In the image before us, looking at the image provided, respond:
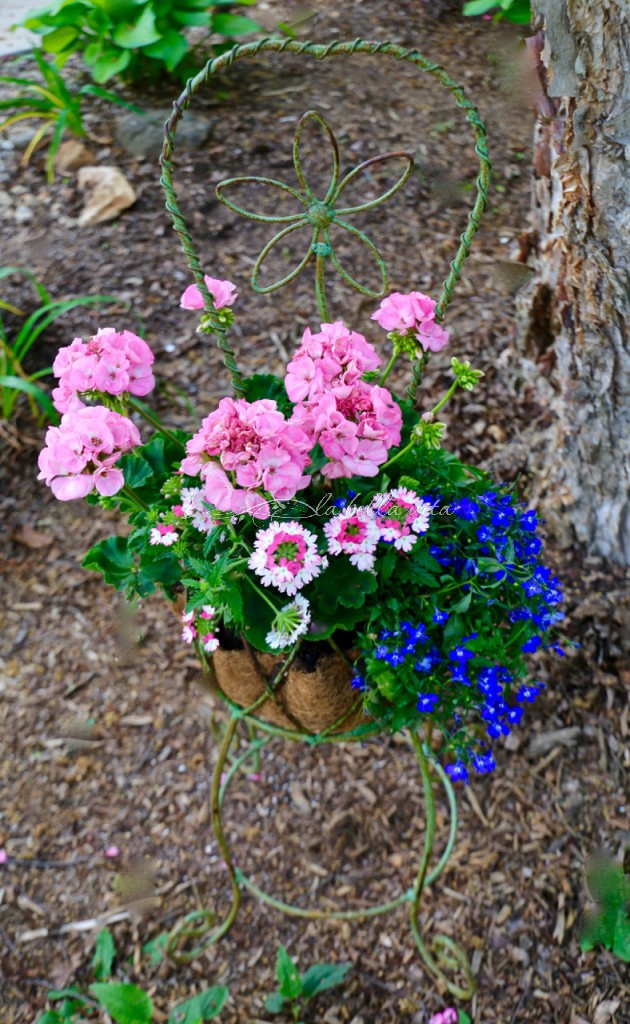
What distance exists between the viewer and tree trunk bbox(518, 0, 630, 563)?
156 centimetres

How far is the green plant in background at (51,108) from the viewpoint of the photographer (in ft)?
10.3

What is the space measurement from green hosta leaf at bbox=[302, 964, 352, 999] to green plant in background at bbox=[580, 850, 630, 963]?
50 centimetres

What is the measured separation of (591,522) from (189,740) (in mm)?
1138

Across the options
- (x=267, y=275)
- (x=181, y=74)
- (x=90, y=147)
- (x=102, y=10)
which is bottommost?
(x=267, y=275)

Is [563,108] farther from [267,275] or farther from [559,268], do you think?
[267,275]

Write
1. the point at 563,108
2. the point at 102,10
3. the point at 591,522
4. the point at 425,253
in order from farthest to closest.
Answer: the point at 102,10 < the point at 425,253 < the point at 591,522 < the point at 563,108

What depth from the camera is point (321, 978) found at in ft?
5.73

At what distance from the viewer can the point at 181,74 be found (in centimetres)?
347

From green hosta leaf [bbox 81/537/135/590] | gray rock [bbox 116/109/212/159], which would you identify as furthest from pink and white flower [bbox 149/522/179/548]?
A: gray rock [bbox 116/109/212/159]

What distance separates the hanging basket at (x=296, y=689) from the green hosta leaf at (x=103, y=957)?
2.60 feet

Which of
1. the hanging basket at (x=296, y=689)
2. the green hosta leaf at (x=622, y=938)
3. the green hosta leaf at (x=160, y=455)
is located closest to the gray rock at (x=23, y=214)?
the green hosta leaf at (x=160, y=455)

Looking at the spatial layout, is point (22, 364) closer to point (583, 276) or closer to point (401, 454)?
point (583, 276)

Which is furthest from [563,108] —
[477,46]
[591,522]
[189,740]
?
[477,46]

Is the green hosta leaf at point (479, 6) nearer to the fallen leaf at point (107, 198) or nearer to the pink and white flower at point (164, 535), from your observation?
the fallen leaf at point (107, 198)
